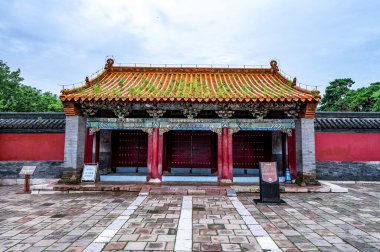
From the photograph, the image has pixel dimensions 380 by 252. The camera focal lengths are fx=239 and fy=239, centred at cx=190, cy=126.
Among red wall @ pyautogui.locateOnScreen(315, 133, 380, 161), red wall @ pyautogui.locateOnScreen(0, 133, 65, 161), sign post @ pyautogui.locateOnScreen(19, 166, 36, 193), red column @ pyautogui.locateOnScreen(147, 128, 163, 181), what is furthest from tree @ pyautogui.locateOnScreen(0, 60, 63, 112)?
red wall @ pyautogui.locateOnScreen(315, 133, 380, 161)

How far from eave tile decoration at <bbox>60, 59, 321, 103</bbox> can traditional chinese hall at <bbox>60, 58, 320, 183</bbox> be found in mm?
38

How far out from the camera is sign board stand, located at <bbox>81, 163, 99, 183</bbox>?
29.2 feet

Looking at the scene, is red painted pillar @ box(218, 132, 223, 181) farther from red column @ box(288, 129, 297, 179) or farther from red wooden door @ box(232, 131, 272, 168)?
red column @ box(288, 129, 297, 179)

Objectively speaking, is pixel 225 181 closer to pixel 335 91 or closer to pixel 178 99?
pixel 178 99

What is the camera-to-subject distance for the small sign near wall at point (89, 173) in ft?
29.2

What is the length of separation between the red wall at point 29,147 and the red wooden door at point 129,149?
2410 mm

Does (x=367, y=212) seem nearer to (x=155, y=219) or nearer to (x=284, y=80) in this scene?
(x=155, y=219)

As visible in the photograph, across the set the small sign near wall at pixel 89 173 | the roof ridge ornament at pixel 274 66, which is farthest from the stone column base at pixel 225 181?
the roof ridge ornament at pixel 274 66

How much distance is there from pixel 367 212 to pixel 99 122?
29.8 ft

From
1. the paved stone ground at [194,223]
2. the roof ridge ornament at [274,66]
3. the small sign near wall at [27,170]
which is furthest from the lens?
the roof ridge ornament at [274,66]

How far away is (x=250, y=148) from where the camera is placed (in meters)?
11.5

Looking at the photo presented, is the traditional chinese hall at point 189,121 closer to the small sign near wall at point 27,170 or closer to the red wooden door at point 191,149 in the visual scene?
the red wooden door at point 191,149

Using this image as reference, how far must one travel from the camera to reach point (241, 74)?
12.6 meters

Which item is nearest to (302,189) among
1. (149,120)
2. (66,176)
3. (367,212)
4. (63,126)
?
(367,212)
